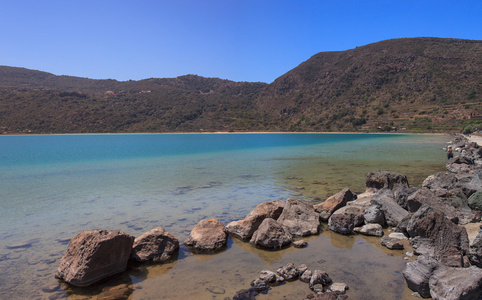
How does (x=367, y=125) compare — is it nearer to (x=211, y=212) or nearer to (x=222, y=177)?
(x=222, y=177)

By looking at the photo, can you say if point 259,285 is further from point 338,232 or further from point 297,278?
point 338,232

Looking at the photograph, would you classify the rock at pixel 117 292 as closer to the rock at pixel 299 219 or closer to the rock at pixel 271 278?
the rock at pixel 271 278

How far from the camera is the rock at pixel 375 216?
28.2 feet

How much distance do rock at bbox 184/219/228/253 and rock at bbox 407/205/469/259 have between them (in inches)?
175

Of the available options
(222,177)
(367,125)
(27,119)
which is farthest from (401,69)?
(27,119)

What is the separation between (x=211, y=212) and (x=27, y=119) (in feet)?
381

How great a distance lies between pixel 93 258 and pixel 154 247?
1382mm

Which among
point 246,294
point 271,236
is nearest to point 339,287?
point 246,294

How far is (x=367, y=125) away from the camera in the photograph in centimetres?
9338

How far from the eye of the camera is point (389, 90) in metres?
96.1

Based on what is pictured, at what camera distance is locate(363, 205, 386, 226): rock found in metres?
8.61

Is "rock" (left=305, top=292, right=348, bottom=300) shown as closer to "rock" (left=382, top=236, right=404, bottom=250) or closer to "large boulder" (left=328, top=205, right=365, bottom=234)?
"rock" (left=382, top=236, right=404, bottom=250)

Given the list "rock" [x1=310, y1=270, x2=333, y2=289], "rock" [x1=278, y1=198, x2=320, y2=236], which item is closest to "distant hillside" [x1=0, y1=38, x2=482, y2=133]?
"rock" [x1=278, y1=198, x2=320, y2=236]

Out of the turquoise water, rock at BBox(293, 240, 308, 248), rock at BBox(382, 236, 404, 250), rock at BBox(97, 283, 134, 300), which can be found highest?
rock at BBox(382, 236, 404, 250)
